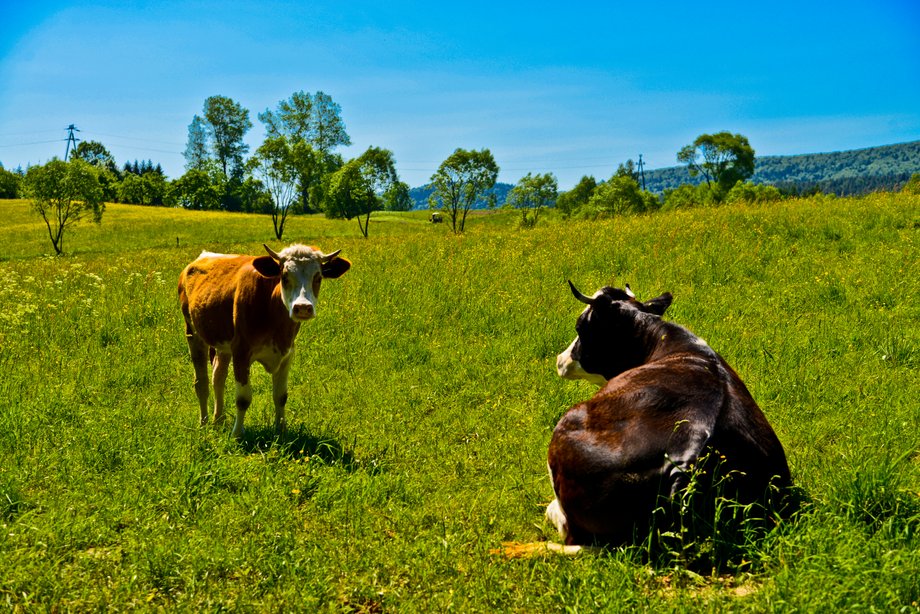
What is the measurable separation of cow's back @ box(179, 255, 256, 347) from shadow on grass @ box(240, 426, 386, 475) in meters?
1.29

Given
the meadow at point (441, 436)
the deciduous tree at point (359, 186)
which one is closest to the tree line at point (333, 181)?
the deciduous tree at point (359, 186)

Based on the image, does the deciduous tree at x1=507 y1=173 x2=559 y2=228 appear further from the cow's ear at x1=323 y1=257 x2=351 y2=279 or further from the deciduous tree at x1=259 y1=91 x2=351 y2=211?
the cow's ear at x1=323 y1=257 x2=351 y2=279

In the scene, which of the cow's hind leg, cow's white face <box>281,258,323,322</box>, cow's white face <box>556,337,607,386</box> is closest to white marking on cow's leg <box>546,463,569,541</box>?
cow's white face <box>556,337,607,386</box>

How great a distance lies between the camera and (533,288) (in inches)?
484

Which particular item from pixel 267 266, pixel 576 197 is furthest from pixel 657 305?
pixel 576 197

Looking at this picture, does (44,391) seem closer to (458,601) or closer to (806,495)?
(458,601)

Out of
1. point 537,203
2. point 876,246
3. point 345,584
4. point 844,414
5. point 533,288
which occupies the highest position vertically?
point 537,203

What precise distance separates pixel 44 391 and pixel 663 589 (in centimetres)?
741

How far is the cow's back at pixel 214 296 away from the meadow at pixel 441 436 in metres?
1.05

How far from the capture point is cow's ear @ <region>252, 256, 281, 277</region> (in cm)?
673

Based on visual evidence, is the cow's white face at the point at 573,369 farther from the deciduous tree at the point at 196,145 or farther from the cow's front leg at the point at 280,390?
the deciduous tree at the point at 196,145

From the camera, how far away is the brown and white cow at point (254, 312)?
669cm

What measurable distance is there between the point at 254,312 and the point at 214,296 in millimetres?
923

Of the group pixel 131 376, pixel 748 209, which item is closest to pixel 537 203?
pixel 748 209
